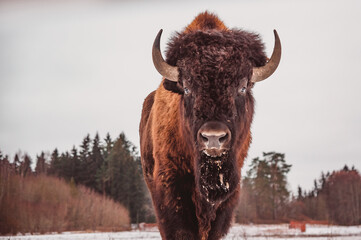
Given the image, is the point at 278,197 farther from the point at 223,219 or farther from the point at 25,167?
the point at 223,219

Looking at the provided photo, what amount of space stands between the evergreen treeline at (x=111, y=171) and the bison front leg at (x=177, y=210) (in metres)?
30.8

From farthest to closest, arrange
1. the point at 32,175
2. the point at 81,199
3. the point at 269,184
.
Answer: the point at 269,184 → the point at 81,199 → the point at 32,175

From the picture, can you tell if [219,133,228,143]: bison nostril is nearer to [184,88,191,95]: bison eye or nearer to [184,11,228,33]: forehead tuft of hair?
[184,88,191,95]: bison eye

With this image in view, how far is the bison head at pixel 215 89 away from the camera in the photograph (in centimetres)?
368

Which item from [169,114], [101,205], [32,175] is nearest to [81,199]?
[101,205]

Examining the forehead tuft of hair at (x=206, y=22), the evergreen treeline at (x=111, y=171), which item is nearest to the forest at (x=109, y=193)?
the evergreen treeline at (x=111, y=171)

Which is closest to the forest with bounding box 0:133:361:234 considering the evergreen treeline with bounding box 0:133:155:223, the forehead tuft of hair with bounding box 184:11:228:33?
the evergreen treeline with bounding box 0:133:155:223

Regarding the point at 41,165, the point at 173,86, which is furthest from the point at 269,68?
the point at 41,165

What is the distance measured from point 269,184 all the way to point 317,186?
10.4 meters

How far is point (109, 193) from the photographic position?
37375 millimetres

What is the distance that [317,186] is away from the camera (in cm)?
5050

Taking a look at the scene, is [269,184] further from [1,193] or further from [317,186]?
→ [1,193]

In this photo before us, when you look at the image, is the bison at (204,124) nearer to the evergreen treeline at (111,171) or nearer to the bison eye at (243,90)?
the bison eye at (243,90)

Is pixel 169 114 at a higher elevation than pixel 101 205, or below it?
higher
